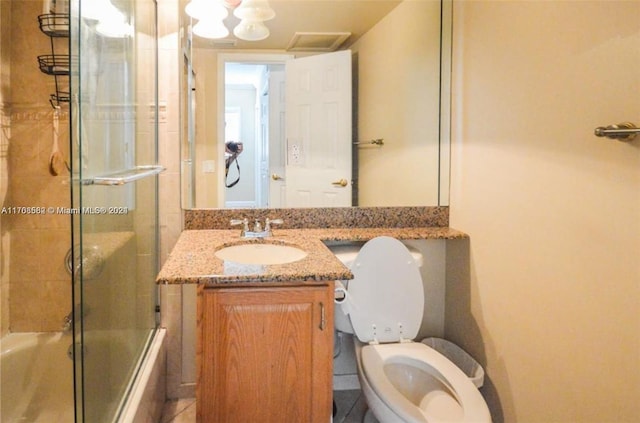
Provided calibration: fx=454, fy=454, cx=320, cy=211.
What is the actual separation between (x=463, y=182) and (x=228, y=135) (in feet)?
3.51

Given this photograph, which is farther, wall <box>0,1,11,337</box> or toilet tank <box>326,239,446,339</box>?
toilet tank <box>326,239,446,339</box>

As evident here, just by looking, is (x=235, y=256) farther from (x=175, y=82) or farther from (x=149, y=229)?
(x=175, y=82)

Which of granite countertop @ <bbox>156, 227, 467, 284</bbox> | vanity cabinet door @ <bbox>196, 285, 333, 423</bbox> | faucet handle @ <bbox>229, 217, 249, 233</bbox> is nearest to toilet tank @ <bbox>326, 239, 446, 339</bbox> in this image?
granite countertop @ <bbox>156, 227, 467, 284</bbox>

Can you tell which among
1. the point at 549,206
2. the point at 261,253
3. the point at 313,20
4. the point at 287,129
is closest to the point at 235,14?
the point at 313,20

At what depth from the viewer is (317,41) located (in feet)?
6.92

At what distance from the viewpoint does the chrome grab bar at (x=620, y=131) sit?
108 cm

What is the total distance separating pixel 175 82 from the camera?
1941 millimetres

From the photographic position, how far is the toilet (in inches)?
63.3

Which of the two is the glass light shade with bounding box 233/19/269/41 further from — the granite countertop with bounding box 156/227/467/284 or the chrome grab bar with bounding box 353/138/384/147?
the granite countertop with bounding box 156/227/467/284

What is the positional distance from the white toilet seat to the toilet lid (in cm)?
A: 6

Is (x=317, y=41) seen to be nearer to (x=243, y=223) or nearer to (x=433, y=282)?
(x=243, y=223)

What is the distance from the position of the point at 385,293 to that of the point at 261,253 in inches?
20.4

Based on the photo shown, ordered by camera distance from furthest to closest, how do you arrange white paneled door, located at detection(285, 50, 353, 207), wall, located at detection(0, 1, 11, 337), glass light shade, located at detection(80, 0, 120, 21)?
white paneled door, located at detection(285, 50, 353, 207)
wall, located at detection(0, 1, 11, 337)
glass light shade, located at detection(80, 0, 120, 21)

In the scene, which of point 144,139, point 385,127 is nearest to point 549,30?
point 385,127
